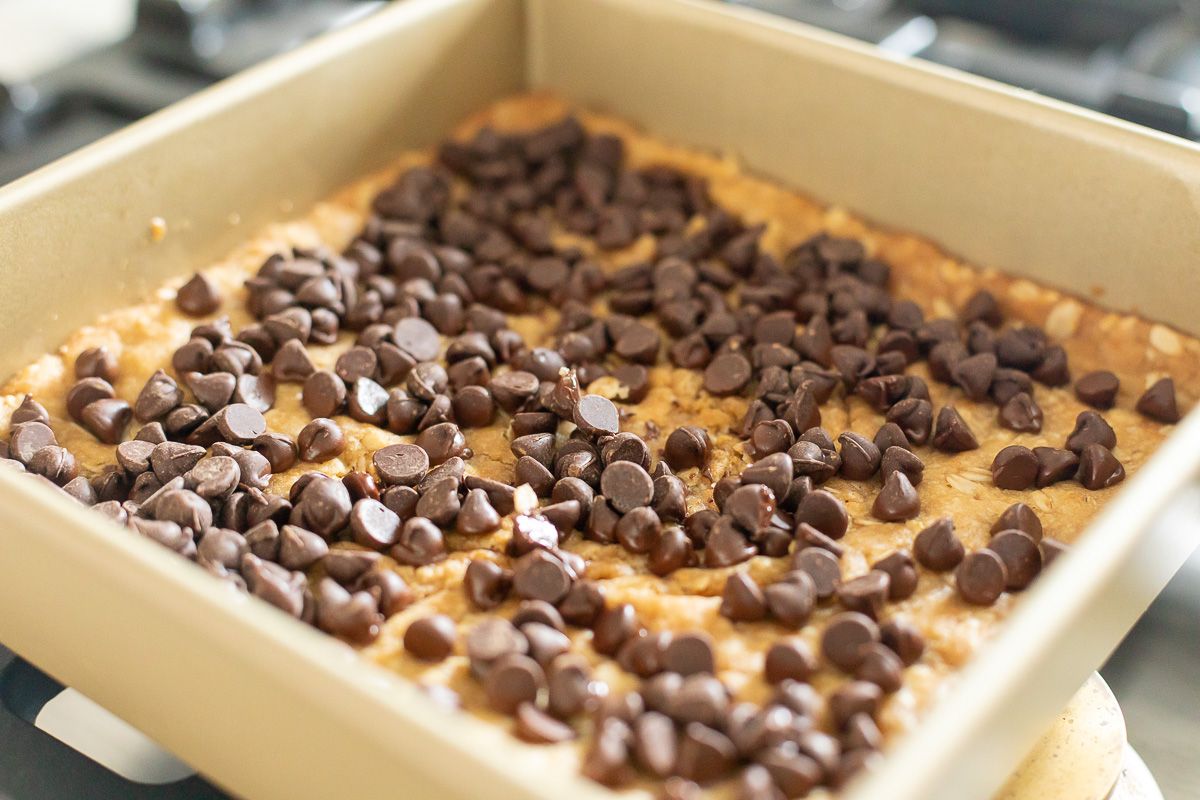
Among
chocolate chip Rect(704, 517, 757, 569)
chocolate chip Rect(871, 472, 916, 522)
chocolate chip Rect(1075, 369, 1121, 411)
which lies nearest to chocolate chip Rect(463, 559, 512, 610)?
chocolate chip Rect(704, 517, 757, 569)

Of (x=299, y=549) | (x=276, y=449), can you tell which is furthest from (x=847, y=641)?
(x=276, y=449)

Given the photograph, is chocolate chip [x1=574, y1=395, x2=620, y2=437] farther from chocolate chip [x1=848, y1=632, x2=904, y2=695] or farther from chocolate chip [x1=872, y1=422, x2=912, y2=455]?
chocolate chip [x1=848, y1=632, x2=904, y2=695]

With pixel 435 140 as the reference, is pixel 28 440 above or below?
below

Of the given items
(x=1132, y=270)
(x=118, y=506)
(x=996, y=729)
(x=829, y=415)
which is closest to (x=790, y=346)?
(x=829, y=415)

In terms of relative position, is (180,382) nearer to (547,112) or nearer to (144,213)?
(144,213)

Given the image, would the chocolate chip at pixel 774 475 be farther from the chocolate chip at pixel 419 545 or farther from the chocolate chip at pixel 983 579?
the chocolate chip at pixel 419 545

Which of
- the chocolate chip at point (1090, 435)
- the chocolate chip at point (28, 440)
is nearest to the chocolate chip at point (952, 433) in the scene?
the chocolate chip at point (1090, 435)

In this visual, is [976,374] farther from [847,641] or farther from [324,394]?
[324,394]
